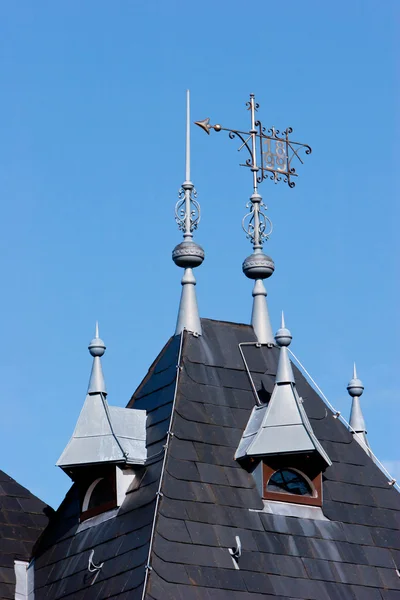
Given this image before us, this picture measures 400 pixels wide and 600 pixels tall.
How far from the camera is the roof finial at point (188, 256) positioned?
36.8 meters

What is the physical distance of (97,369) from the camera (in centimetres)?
3572

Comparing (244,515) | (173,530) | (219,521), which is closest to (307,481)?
(244,515)

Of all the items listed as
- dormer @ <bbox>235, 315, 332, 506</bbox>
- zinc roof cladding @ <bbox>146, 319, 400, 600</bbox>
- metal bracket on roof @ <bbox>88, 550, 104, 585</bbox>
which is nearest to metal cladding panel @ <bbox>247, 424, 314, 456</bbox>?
dormer @ <bbox>235, 315, 332, 506</bbox>

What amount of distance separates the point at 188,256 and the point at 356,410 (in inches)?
184

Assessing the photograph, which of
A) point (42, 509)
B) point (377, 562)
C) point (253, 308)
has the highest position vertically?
point (253, 308)

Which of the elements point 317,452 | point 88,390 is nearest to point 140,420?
point 88,390

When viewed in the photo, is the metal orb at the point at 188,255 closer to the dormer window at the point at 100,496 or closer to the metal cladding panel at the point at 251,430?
the metal cladding panel at the point at 251,430

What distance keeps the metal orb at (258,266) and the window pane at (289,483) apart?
4918mm

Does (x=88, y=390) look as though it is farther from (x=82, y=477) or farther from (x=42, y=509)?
(x=42, y=509)

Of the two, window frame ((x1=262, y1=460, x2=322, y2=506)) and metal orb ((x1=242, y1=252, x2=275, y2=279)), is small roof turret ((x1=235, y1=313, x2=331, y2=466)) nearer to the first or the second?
window frame ((x1=262, y1=460, x2=322, y2=506))

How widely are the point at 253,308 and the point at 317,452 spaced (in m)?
4.71

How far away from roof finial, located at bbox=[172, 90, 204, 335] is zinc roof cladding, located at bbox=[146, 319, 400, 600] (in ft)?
1.24

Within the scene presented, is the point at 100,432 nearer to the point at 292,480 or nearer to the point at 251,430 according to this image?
the point at 251,430

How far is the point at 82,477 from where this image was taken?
3578cm
